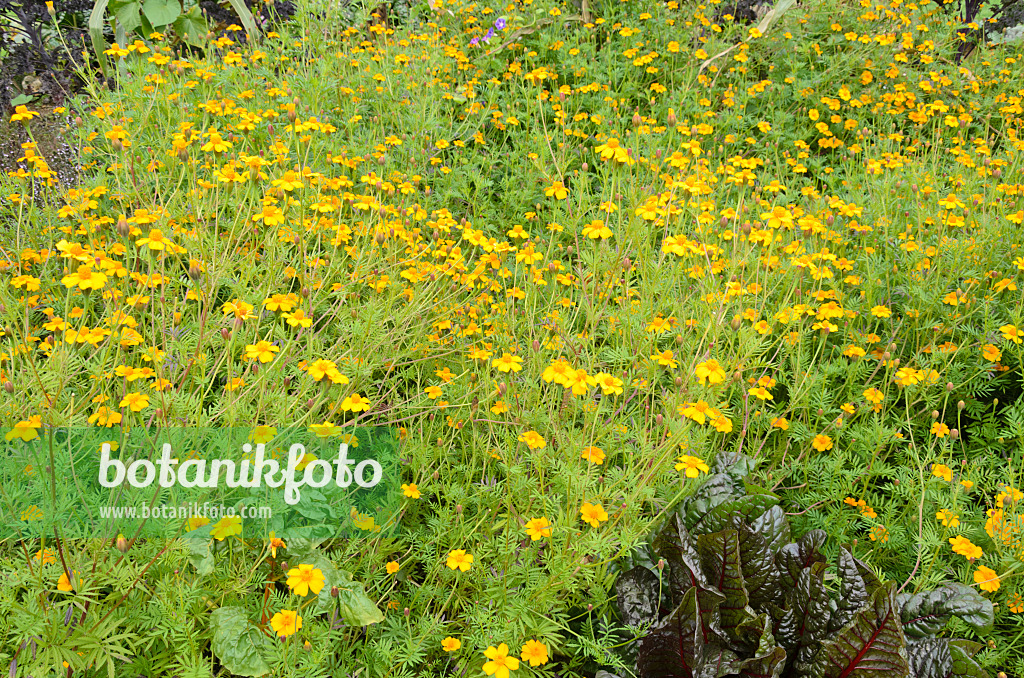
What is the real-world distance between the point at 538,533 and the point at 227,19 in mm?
5516

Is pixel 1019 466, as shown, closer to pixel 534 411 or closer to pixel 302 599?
pixel 534 411

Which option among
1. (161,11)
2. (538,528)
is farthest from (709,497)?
(161,11)

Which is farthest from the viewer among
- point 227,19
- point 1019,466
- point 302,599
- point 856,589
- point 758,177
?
point 227,19

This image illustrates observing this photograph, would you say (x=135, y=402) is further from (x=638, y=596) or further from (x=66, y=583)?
(x=638, y=596)

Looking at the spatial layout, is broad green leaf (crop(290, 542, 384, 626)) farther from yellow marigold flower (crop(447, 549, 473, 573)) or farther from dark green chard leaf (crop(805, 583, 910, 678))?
dark green chard leaf (crop(805, 583, 910, 678))

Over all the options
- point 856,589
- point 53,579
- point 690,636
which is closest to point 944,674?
point 856,589

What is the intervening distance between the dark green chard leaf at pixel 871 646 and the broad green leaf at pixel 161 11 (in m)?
4.86

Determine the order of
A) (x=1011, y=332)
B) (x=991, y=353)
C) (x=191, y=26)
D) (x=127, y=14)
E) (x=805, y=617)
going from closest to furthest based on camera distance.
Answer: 1. (x=805, y=617)
2. (x=1011, y=332)
3. (x=991, y=353)
4. (x=127, y=14)
5. (x=191, y=26)

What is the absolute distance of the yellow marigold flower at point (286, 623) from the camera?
4.17ft

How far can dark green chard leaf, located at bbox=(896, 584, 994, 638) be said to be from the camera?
1.71m

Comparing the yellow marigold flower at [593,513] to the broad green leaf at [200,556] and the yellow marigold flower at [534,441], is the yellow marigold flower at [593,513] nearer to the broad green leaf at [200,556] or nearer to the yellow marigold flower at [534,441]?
the yellow marigold flower at [534,441]

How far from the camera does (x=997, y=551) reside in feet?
6.02

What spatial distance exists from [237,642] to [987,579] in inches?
69.4

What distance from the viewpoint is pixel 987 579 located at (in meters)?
1.71
